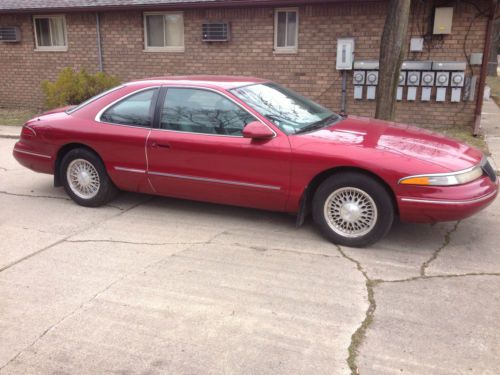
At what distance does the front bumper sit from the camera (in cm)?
418

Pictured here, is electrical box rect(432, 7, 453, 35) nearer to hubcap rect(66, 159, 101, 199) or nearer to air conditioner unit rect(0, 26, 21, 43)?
hubcap rect(66, 159, 101, 199)

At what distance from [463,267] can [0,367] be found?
138 inches

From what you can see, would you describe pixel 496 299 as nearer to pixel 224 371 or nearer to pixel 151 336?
pixel 224 371

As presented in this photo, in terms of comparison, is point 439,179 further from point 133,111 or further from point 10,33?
point 10,33

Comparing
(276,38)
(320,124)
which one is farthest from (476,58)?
(320,124)

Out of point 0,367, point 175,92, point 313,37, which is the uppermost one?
point 313,37

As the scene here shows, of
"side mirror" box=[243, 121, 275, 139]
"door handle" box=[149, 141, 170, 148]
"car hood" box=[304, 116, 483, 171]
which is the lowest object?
"door handle" box=[149, 141, 170, 148]

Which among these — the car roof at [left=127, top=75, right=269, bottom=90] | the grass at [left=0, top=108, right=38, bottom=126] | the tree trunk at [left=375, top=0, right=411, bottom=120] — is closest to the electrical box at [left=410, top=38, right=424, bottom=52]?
the tree trunk at [left=375, top=0, right=411, bottom=120]

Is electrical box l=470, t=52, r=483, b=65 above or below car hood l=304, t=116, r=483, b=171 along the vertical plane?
above

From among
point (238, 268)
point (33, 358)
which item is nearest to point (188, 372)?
point (33, 358)

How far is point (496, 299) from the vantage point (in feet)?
11.9

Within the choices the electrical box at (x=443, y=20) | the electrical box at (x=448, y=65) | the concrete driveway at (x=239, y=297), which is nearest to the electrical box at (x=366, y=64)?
the electrical box at (x=448, y=65)

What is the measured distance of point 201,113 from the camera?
511 centimetres

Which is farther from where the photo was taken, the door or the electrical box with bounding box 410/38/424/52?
the electrical box with bounding box 410/38/424/52
